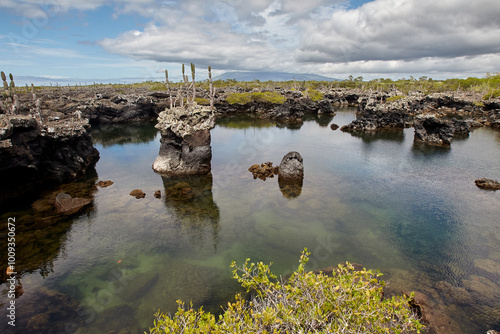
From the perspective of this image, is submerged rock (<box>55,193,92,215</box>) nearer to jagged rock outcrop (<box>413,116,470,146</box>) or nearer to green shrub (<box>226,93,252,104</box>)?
jagged rock outcrop (<box>413,116,470,146</box>)

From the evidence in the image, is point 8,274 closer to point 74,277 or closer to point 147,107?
point 74,277

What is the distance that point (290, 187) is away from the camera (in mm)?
31000

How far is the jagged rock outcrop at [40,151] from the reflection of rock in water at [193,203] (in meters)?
12.0

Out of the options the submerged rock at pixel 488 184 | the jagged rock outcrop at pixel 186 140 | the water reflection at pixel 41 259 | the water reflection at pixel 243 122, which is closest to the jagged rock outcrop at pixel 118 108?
the water reflection at pixel 243 122

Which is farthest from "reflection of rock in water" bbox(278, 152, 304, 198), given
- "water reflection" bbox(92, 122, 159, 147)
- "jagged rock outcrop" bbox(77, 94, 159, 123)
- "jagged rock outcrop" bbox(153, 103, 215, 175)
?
"jagged rock outcrop" bbox(77, 94, 159, 123)

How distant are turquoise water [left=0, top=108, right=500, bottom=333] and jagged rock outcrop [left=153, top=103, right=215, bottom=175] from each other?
2.43 metres

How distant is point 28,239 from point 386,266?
2711cm

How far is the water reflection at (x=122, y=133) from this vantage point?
55.1m

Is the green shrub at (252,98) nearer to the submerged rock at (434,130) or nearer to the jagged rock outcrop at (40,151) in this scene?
the submerged rock at (434,130)

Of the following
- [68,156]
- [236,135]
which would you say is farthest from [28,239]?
[236,135]

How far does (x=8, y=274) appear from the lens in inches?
672

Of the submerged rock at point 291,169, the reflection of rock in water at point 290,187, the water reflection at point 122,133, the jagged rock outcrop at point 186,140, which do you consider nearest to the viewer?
the reflection of rock in water at point 290,187

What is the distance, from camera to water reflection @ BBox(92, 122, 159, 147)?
55125mm

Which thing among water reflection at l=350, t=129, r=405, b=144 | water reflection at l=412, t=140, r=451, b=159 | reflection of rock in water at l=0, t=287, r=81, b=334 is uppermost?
water reflection at l=350, t=129, r=405, b=144
